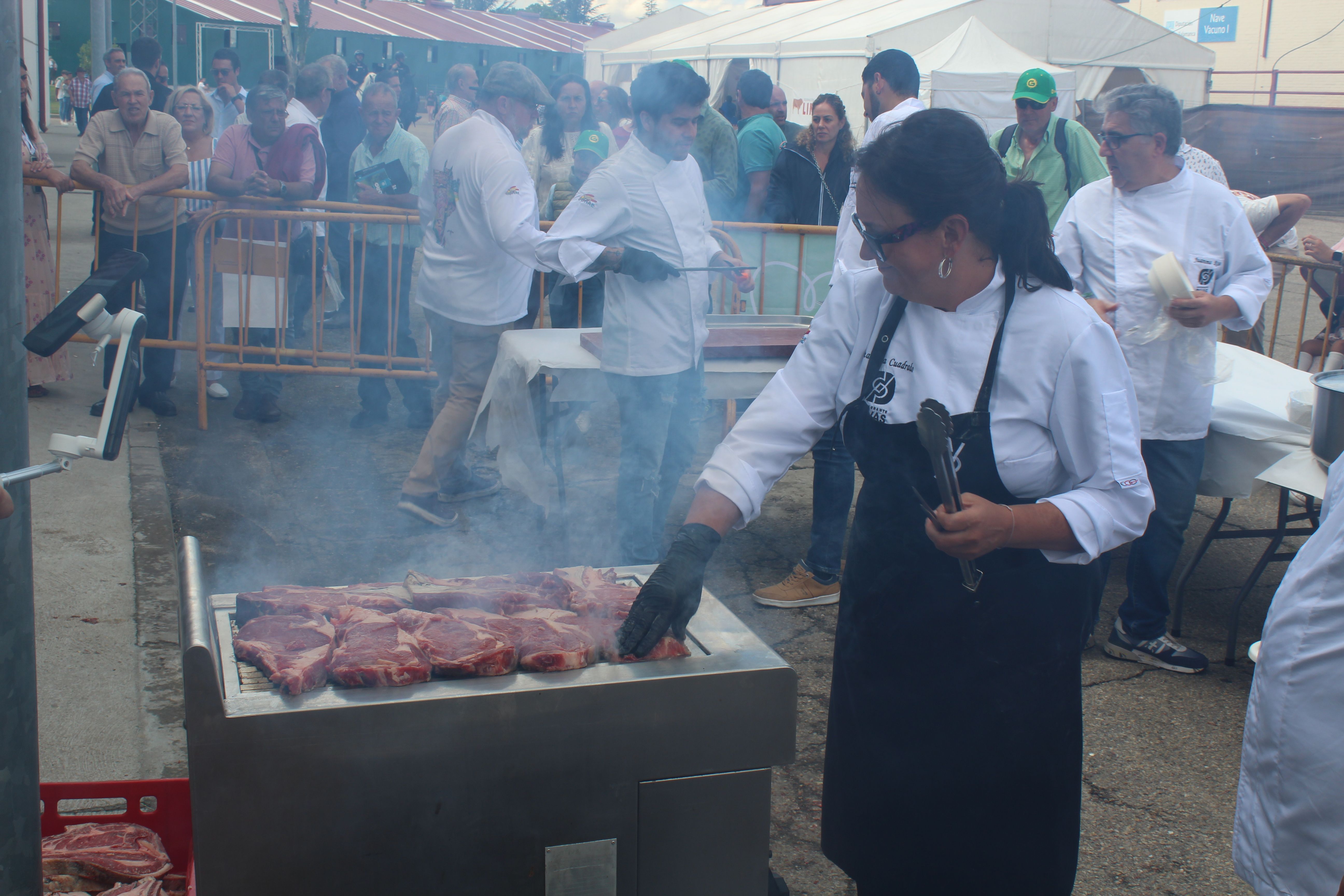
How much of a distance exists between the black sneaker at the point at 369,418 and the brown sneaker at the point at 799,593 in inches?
135

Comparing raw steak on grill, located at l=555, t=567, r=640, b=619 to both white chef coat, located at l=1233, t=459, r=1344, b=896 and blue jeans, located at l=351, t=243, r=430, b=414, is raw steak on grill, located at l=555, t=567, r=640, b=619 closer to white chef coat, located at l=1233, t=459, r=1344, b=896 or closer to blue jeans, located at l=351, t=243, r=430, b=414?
white chef coat, located at l=1233, t=459, r=1344, b=896

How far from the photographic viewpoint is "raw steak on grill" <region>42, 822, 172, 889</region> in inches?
95.0

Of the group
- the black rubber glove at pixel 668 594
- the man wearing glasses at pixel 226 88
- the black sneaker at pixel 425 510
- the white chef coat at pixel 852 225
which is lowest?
the black sneaker at pixel 425 510

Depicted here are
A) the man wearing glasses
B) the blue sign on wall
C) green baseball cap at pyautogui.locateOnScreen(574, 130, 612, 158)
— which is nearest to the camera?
green baseball cap at pyautogui.locateOnScreen(574, 130, 612, 158)

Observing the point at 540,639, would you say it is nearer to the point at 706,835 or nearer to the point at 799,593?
the point at 706,835

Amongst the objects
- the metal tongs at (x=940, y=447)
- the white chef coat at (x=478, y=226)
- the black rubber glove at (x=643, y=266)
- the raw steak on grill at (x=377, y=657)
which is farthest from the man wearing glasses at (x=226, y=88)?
the metal tongs at (x=940, y=447)

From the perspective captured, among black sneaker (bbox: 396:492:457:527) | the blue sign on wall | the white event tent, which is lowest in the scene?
black sneaker (bbox: 396:492:457:527)

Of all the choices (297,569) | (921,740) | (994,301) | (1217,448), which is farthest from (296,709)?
(1217,448)

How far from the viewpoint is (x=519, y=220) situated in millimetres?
4910

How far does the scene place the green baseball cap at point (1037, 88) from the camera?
18.2 ft

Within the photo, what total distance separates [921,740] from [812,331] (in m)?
0.86

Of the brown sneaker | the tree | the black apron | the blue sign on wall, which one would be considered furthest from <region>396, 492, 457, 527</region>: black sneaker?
the blue sign on wall

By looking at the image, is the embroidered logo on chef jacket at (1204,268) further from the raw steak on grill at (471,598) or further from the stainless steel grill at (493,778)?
the raw steak on grill at (471,598)

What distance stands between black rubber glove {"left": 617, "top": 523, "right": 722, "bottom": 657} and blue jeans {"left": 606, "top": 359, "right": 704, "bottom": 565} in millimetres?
2485
